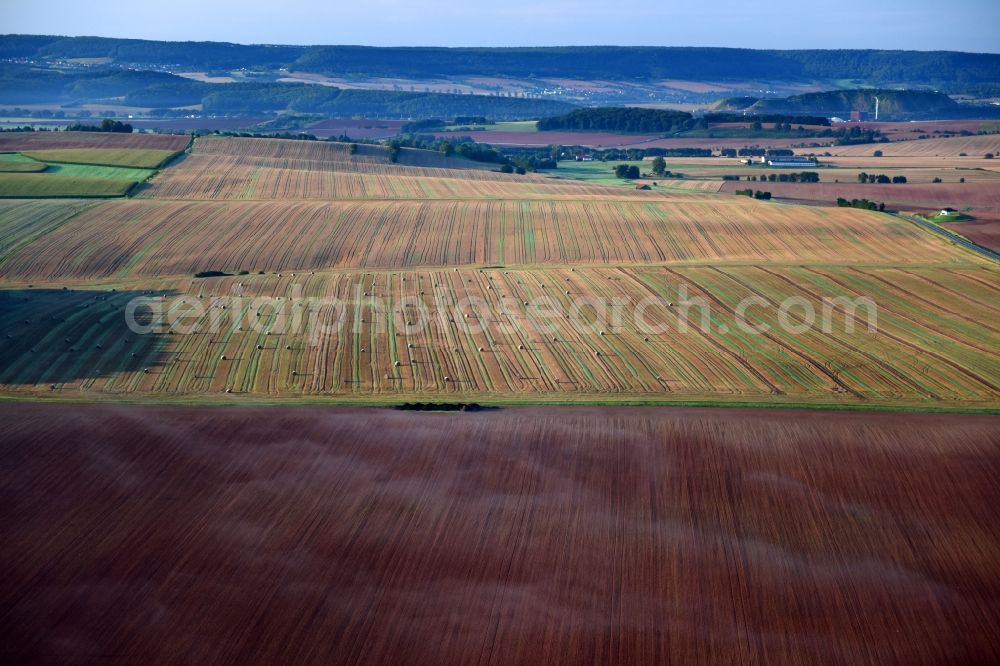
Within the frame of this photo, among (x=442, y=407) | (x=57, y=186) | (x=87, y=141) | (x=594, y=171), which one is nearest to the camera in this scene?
(x=442, y=407)

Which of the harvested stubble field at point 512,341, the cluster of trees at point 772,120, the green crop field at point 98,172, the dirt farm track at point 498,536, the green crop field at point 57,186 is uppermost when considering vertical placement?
the cluster of trees at point 772,120

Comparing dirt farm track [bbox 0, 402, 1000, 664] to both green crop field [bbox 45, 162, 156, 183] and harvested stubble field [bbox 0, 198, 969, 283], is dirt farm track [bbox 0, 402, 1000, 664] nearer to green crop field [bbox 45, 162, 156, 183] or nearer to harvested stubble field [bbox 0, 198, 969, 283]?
harvested stubble field [bbox 0, 198, 969, 283]

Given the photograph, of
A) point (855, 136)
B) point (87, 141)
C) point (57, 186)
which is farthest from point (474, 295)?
point (855, 136)

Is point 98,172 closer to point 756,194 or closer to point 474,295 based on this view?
point 474,295

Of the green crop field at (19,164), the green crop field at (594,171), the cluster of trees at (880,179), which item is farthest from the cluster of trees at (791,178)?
the green crop field at (19,164)

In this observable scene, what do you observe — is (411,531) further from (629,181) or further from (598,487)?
(629,181)

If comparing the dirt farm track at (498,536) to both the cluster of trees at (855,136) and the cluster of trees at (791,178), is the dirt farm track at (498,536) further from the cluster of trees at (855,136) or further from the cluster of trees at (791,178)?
the cluster of trees at (855,136)
